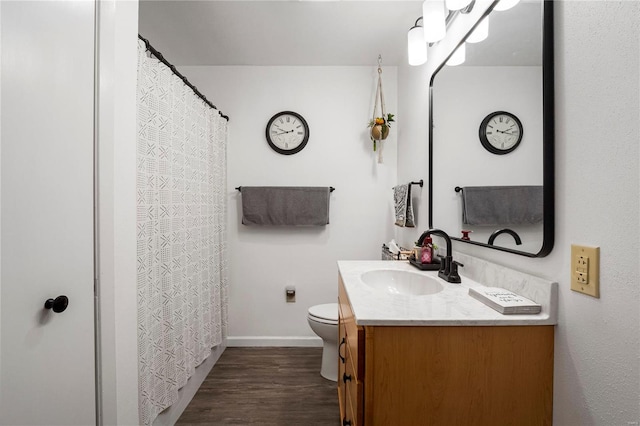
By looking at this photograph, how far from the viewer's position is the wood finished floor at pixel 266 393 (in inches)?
62.3

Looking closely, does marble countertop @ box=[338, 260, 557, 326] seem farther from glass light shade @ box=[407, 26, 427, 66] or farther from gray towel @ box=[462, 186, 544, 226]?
glass light shade @ box=[407, 26, 427, 66]

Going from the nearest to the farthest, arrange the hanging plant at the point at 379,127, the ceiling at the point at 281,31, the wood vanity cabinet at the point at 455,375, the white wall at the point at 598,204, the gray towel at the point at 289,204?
the white wall at the point at 598,204 < the wood vanity cabinet at the point at 455,375 < the ceiling at the point at 281,31 < the hanging plant at the point at 379,127 < the gray towel at the point at 289,204

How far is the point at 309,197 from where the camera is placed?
7.64 feet

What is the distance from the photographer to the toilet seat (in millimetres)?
1800

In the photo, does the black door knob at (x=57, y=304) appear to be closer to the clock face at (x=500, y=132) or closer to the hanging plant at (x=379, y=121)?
the clock face at (x=500, y=132)

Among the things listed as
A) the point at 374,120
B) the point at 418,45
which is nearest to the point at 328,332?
the point at 374,120

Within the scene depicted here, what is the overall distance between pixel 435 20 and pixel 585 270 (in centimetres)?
123

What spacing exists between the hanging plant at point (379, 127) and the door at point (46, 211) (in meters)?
Result: 1.75

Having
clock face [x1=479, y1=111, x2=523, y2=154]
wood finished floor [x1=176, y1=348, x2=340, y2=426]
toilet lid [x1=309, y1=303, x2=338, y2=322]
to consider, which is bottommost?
wood finished floor [x1=176, y1=348, x2=340, y2=426]

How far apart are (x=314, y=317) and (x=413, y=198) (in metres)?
1.05

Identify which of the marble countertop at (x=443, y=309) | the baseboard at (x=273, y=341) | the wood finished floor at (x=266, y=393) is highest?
the marble countertop at (x=443, y=309)

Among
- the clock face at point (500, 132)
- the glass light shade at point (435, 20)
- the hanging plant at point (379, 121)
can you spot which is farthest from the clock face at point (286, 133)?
the clock face at point (500, 132)

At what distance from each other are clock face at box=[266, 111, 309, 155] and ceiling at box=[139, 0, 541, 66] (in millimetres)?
452

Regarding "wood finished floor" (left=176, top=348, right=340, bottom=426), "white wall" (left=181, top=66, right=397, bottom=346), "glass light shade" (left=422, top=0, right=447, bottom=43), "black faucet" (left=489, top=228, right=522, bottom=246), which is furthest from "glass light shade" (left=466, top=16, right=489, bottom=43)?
"wood finished floor" (left=176, top=348, right=340, bottom=426)
